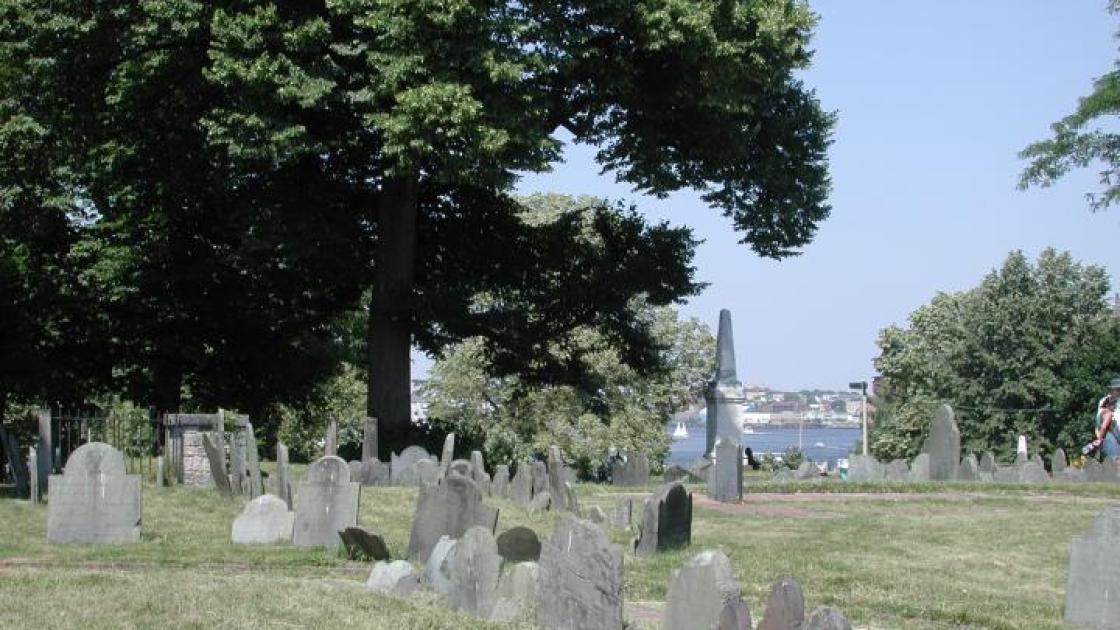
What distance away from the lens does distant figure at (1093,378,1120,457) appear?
2748 centimetres

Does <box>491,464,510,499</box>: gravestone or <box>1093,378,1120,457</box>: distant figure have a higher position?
<box>1093,378,1120,457</box>: distant figure

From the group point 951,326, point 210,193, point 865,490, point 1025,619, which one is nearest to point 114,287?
point 210,193

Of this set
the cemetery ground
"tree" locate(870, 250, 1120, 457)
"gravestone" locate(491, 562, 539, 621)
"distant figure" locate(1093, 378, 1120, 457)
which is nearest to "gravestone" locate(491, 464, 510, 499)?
the cemetery ground

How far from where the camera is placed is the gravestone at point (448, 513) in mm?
15438

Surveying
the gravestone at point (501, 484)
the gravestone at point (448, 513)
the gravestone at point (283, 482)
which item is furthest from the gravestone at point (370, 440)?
the gravestone at point (448, 513)

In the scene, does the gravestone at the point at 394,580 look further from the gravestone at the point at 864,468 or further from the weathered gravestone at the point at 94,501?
the gravestone at the point at 864,468

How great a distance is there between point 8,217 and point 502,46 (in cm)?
1612

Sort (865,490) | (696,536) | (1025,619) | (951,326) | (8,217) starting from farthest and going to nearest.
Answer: (951,326) → (8,217) → (865,490) → (696,536) → (1025,619)

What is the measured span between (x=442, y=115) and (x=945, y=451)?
1171 cm

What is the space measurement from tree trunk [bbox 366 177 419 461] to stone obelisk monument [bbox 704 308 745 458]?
7.03 metres

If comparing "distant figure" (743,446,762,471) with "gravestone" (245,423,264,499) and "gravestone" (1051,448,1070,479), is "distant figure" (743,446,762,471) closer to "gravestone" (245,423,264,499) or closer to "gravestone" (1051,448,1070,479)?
"gravestone" (1051,448,1070,479)

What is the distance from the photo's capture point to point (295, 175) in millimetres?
31734

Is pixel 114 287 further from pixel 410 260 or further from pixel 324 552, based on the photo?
pixel 324 552

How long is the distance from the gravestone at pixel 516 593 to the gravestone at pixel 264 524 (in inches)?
218
